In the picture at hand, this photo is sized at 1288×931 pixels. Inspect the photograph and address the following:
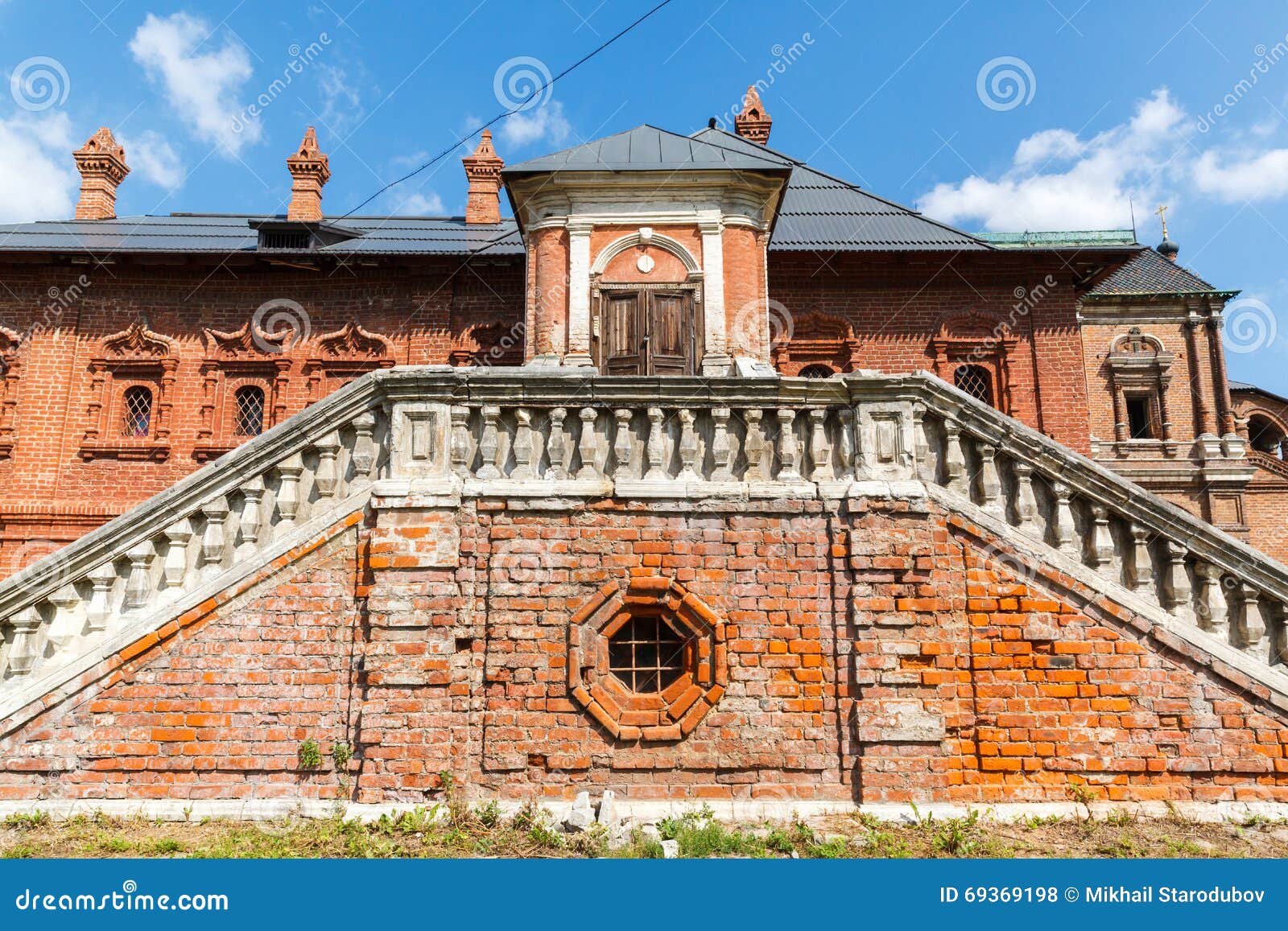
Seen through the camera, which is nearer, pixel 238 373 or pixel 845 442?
pixel 845 442

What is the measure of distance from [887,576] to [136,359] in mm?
14773

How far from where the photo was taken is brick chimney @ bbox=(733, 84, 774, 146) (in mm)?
20219

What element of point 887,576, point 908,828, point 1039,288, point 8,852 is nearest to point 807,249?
point 1039,288

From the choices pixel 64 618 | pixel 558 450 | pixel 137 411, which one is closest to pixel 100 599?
pixel 64 618

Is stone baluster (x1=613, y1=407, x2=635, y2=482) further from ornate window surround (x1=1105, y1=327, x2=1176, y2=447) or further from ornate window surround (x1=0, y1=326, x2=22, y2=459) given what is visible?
ornate window surround (x1=1105, y1=327, x2=1176, y2=447)

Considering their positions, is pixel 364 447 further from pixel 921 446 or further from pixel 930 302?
pixel 930 302

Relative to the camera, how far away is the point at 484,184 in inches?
747

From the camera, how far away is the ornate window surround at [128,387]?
15273 millimetres

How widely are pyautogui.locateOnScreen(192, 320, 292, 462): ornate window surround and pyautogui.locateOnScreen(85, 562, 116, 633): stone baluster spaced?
1058 cm

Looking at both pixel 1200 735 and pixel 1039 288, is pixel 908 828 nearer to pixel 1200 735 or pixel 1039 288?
pixel 1200 735

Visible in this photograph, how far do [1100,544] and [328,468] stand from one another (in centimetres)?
514

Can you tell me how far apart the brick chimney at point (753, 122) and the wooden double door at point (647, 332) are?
30.7ft

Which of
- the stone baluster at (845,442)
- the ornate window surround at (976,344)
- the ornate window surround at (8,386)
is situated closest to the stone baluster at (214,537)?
the stone baluster at (845,442)

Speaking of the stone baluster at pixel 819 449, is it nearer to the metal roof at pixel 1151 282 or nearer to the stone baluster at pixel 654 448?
the stone baluster at pixel 654 448
